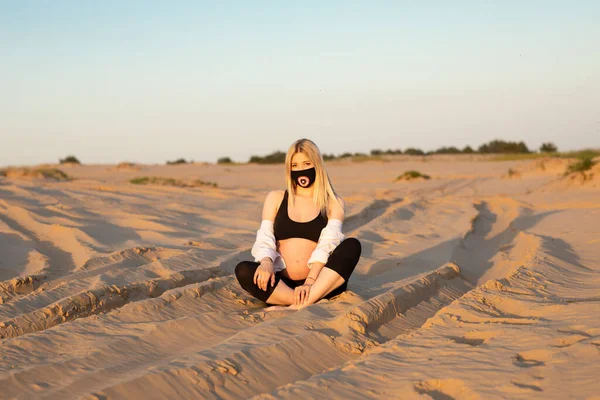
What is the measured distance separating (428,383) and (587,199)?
36.2 feet

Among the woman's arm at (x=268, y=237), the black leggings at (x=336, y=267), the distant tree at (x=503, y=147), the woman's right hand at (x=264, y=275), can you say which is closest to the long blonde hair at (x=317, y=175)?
the woman's arm at (x=268, y=237)

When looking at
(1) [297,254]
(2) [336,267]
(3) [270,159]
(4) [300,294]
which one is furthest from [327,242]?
(3) [270,159]

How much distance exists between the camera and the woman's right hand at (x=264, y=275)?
17.7 feet

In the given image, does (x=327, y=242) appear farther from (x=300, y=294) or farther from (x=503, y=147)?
(x=503, y=147)

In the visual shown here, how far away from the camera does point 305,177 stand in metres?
5.73

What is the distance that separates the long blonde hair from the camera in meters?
5.68

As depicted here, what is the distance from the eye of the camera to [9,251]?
7949mm

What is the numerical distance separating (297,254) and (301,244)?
0.29ft

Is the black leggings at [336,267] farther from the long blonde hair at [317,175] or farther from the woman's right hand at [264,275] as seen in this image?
the long blonde hair at [317,175]

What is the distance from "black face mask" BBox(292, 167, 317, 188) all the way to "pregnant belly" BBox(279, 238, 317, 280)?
46 centimetres

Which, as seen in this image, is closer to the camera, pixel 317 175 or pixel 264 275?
pixel 264 275

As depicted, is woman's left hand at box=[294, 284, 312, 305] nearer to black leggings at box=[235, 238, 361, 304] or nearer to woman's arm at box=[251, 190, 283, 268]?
black leggings at box=[235, 238, 361, 304]

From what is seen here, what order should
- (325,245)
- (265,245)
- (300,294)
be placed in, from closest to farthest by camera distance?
(300,294), (325,245), (265,245)

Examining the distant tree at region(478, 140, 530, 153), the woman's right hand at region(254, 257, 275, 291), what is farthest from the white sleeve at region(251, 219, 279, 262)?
the distant tree at region(478, 140, 530, 153)
